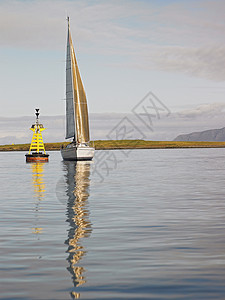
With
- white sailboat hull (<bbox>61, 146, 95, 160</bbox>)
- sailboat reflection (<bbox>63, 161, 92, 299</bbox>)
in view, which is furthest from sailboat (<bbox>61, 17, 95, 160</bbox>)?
sailboat reflection (<bbox>63, 161, 92, 299</bbox>)

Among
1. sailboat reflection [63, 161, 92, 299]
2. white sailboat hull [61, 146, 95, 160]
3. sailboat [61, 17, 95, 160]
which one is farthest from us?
sailboat [61, 17, 95, 160]

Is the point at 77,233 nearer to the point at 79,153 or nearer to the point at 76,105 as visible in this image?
the point at 79,153

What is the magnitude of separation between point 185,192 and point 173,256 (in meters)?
19.5

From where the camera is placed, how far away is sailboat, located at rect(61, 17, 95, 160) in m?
85.6

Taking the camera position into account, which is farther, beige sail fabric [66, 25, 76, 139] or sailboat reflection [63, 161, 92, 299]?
beige sail fabric [66, 25, 76, 139]

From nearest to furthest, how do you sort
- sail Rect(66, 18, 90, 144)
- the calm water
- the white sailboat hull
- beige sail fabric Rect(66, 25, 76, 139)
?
the calm water < the white sailboat hull < sail Rect(66, 18, 90, 144) < beige sail fabric Rect(66, 25, 76, 139)

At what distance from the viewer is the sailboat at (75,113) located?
85625 millimetres

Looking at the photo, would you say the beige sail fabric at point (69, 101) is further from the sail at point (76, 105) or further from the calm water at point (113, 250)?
the calm water at point (113, 250)

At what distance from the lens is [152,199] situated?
2775 cm

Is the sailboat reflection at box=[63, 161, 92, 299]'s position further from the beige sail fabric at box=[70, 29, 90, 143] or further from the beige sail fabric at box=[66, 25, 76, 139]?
the beige sail fabric at box=[66, 25, 76, 139]

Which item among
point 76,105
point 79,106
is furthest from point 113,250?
point 79,106

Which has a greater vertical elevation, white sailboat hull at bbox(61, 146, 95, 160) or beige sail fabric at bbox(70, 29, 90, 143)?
beige sail fabric at bbox(70, 29, 90, 143)

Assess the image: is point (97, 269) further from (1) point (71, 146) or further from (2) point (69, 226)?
(1) point (71, 146)

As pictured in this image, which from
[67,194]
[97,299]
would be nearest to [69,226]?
[97,299]
